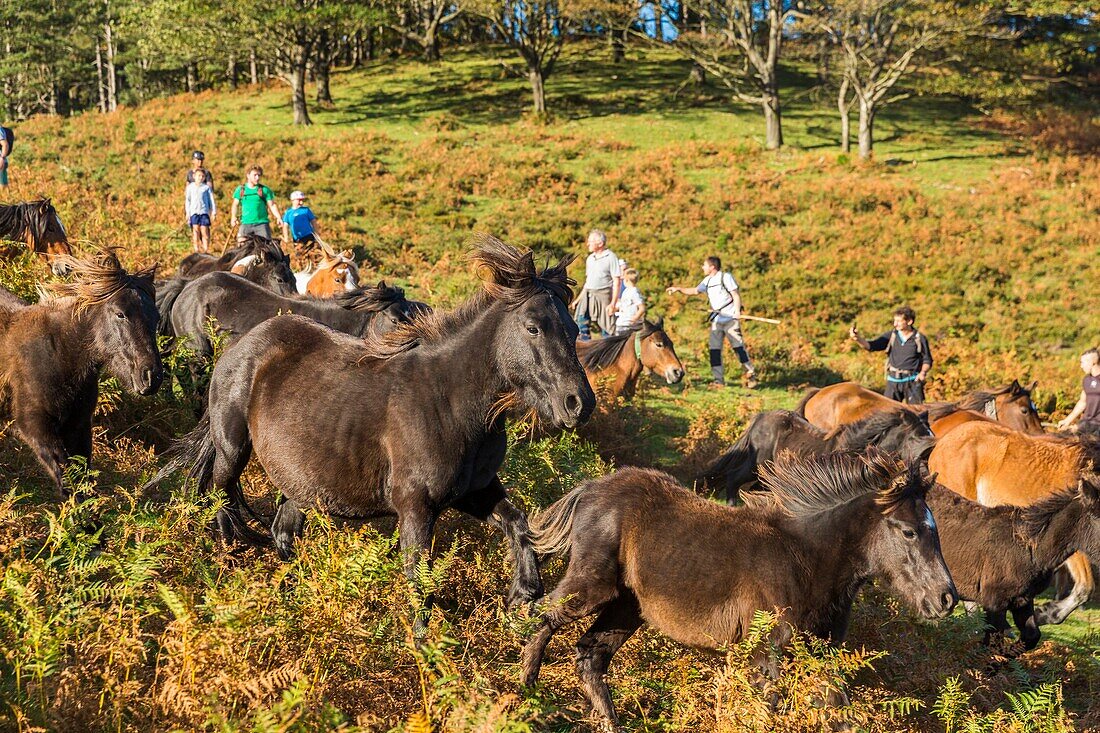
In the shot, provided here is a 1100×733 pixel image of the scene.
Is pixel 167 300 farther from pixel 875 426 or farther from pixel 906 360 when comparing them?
pixel 906 360

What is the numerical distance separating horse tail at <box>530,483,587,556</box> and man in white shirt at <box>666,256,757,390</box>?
1069 cm

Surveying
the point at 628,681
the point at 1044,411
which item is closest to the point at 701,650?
the point at 628,681

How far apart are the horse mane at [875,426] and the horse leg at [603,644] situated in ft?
16.7

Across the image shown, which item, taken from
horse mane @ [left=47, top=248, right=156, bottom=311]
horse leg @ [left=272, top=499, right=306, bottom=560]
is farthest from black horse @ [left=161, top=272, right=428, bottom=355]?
horse leg @ [left=272, top=499, right=306, bottom=560]

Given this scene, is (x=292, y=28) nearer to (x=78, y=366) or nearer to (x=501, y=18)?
(x=501, y=18)

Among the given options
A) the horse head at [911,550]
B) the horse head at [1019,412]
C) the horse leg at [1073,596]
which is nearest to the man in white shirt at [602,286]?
the horse head at [1019,412]

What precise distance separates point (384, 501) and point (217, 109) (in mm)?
39420

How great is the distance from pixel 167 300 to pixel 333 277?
108 inches

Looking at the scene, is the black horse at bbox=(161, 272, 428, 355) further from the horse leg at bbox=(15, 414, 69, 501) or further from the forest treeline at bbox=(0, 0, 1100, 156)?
the forest treeline at bbox=(0, 0, 1100, 156)

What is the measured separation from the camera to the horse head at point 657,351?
15.5 meters

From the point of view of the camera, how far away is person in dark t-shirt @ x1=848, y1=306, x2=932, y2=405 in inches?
591

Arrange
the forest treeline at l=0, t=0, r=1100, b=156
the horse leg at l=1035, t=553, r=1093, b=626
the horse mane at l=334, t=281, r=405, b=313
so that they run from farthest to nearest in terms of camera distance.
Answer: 1. the forest treeline at l=0, t=0, r=1100, b=156
2. the horse mane at l=334, t=281, r=405, b=313
3. the horse leg at l=1035, t=553, r=1093, b=626

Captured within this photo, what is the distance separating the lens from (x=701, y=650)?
6.09 m

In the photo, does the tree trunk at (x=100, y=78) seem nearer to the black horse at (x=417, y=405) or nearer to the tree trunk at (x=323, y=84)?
the tree trunk at (x=323, y=84)
